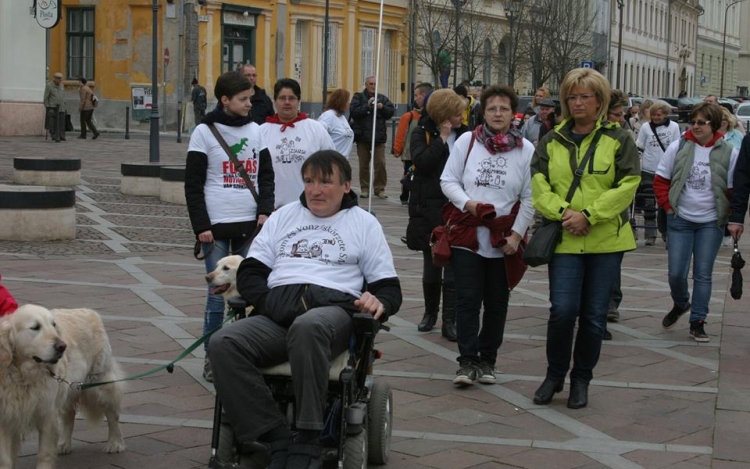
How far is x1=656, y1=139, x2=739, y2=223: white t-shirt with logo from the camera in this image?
8.94m

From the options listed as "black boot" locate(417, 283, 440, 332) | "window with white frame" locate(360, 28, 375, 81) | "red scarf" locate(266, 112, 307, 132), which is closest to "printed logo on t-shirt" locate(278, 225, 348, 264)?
"red scarf" locate(266, 112, 307, 132)

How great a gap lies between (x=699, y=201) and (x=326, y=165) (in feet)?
14.4

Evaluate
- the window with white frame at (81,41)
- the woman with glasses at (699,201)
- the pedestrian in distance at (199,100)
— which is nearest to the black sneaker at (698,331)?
the woman with glasses at (699,201)

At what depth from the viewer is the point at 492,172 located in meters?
7.21

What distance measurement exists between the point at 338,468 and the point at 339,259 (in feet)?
3.37

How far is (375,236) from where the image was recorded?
18.1 feet

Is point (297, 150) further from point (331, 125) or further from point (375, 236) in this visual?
point (331, 125)

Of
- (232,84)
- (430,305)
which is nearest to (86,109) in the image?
(430,305)

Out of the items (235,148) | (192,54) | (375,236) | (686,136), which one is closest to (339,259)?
(375,236)

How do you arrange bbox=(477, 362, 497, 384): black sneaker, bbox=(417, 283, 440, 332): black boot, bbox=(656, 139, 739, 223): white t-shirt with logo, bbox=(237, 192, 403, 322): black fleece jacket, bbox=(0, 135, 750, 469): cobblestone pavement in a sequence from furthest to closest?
bbox=(417, 283, 440, 332): black boot < bbox=(656, 139, 739, 223): white t-shirt with logo < bbox=(477, 362, 497, 384): black sneaker < bbox=(0, 135, 750, 469): cobblestone pavement < bbox=(237, 192, 403, 322): black fleece jacket

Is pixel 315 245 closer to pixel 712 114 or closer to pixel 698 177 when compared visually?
pixel 698 177

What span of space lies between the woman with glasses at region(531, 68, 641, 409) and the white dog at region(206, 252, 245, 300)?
1.75m

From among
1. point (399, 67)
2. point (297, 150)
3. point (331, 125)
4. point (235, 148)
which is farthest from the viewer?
point (399, 67)

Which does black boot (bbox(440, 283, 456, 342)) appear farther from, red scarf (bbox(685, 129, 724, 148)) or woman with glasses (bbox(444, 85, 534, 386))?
red scarf (bbox(685, 129, 724, 148))
